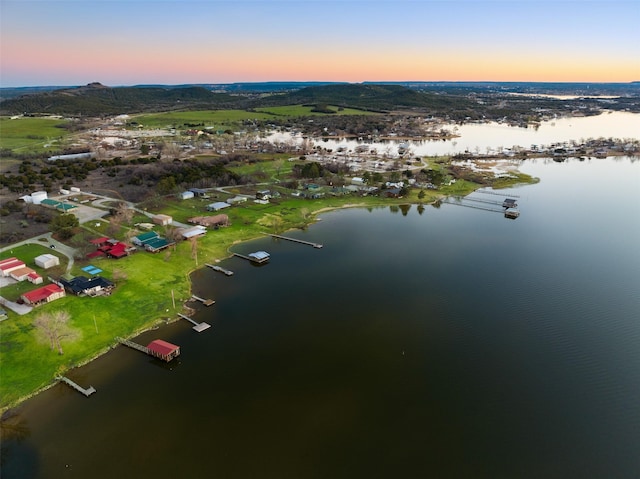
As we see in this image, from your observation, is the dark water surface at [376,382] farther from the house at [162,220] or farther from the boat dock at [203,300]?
the house at [162,220]

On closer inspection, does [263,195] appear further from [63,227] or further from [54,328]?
[54,328]

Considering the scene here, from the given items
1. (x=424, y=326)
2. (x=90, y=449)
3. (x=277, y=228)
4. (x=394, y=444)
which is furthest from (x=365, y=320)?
(x=277, y=228)

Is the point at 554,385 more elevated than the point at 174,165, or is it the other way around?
the point at 174,165

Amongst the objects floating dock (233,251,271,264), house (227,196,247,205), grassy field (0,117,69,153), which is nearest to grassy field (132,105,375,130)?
grassy field (0,117,69,153)

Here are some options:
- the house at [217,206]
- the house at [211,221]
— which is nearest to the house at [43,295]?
the house at [211,221]

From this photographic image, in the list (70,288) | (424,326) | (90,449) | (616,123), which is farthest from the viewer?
(616,123)

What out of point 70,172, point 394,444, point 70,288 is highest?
point 70,172

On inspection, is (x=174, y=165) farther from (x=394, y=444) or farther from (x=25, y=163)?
(x=394, y=444)
